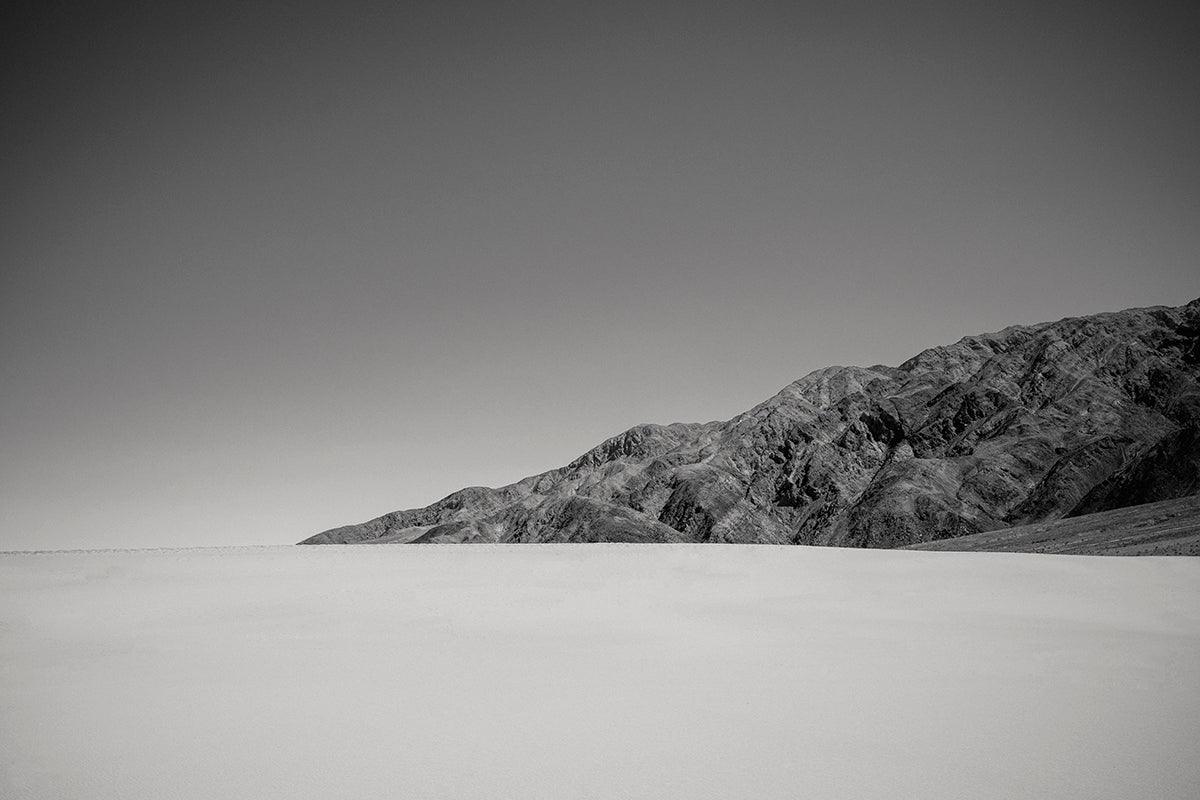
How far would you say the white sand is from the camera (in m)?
5.91

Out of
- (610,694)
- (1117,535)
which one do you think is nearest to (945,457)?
(1117,535)

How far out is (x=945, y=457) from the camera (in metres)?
146

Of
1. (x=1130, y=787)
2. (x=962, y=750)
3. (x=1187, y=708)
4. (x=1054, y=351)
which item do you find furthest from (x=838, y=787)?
(x=1054, y=351)

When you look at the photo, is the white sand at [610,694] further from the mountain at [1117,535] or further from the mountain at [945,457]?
the mountain at [945,457]

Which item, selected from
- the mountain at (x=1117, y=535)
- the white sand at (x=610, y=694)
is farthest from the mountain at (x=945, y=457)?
the white sand at (x=610, y=694)

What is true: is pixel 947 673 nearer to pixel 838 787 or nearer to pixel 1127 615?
pixel 838 787

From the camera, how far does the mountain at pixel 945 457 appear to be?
390 feet

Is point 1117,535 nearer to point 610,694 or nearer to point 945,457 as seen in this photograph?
point 610,694

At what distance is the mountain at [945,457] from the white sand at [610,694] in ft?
329

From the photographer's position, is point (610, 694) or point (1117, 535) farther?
point (1117, 535)

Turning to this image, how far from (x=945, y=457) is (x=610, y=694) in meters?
155

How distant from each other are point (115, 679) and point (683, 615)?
29.3 ft

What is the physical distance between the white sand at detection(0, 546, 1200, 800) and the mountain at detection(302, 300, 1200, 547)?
100405mm

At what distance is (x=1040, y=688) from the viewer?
8.07 meters
